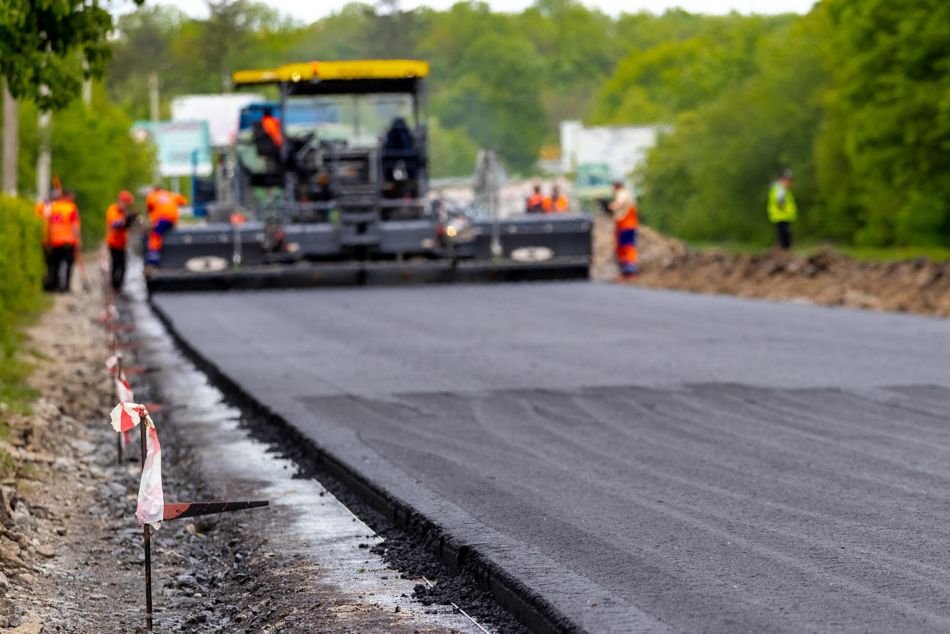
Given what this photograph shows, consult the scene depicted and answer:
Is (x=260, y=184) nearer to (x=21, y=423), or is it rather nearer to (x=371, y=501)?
(x=21, y=423)

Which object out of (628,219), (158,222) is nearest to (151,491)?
(158,222)

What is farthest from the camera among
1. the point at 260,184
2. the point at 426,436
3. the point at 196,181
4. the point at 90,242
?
the point at 90,242

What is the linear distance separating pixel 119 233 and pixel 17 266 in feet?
29.2

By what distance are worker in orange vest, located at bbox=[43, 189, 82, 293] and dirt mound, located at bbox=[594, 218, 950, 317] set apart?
8.89m

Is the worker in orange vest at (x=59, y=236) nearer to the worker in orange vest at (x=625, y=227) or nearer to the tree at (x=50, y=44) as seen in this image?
the worker in orange vest at (x=625, y=227)

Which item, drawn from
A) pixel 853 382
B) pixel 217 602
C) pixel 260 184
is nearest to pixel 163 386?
pixel 853 382

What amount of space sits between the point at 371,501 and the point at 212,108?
242ft

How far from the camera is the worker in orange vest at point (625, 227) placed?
29.7 m

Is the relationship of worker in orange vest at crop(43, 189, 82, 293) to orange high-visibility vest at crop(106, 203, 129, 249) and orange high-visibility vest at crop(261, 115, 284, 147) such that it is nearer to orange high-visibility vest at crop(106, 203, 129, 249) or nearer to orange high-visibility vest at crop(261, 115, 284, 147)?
orange high-visibility vest at crop(106, 203, 129, 249)

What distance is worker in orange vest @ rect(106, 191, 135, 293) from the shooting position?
94.5ft

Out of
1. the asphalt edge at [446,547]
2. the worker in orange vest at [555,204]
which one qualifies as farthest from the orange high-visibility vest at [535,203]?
the asphalt edge at [446,547]

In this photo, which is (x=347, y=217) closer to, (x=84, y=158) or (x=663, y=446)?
(x=663, y=446)

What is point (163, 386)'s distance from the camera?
14547mm

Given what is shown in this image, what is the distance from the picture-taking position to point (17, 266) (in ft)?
65.6
